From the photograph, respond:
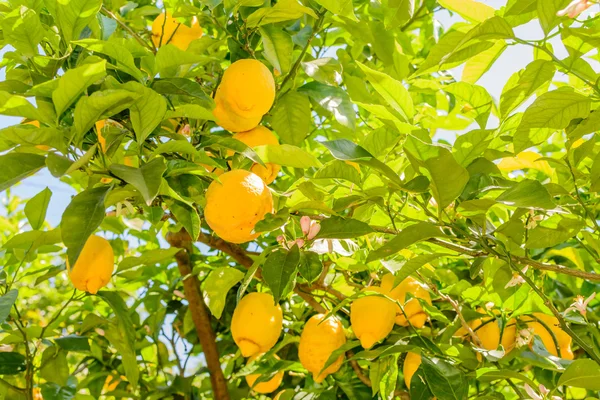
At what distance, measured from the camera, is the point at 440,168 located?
82cm

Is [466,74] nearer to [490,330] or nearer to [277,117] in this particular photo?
[277,117]

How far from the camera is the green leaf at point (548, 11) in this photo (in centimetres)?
84

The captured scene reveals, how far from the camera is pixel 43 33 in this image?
3.04 ft

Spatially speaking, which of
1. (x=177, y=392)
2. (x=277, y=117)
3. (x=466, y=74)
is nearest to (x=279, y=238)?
(x=277, y=117)

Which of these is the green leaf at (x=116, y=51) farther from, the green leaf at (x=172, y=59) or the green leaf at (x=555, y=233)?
the green leaf at (x=555, y=233)

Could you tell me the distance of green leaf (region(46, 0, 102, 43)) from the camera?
0.91 metres

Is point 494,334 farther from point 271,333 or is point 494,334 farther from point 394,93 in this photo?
point 394,93

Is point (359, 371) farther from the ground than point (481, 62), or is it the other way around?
point (481, 62)

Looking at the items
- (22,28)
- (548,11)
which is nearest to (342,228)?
(548,11)

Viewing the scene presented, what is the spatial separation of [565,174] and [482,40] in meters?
0.47

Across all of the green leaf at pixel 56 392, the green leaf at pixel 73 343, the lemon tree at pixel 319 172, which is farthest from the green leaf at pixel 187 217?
the green leaf at pixel 56 392

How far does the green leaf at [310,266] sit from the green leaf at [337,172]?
163 millimetres

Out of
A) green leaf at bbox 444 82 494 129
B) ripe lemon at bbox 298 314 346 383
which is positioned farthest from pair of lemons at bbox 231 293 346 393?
green leaf at bbox 444 82 494 129

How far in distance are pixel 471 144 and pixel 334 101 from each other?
29 cm
